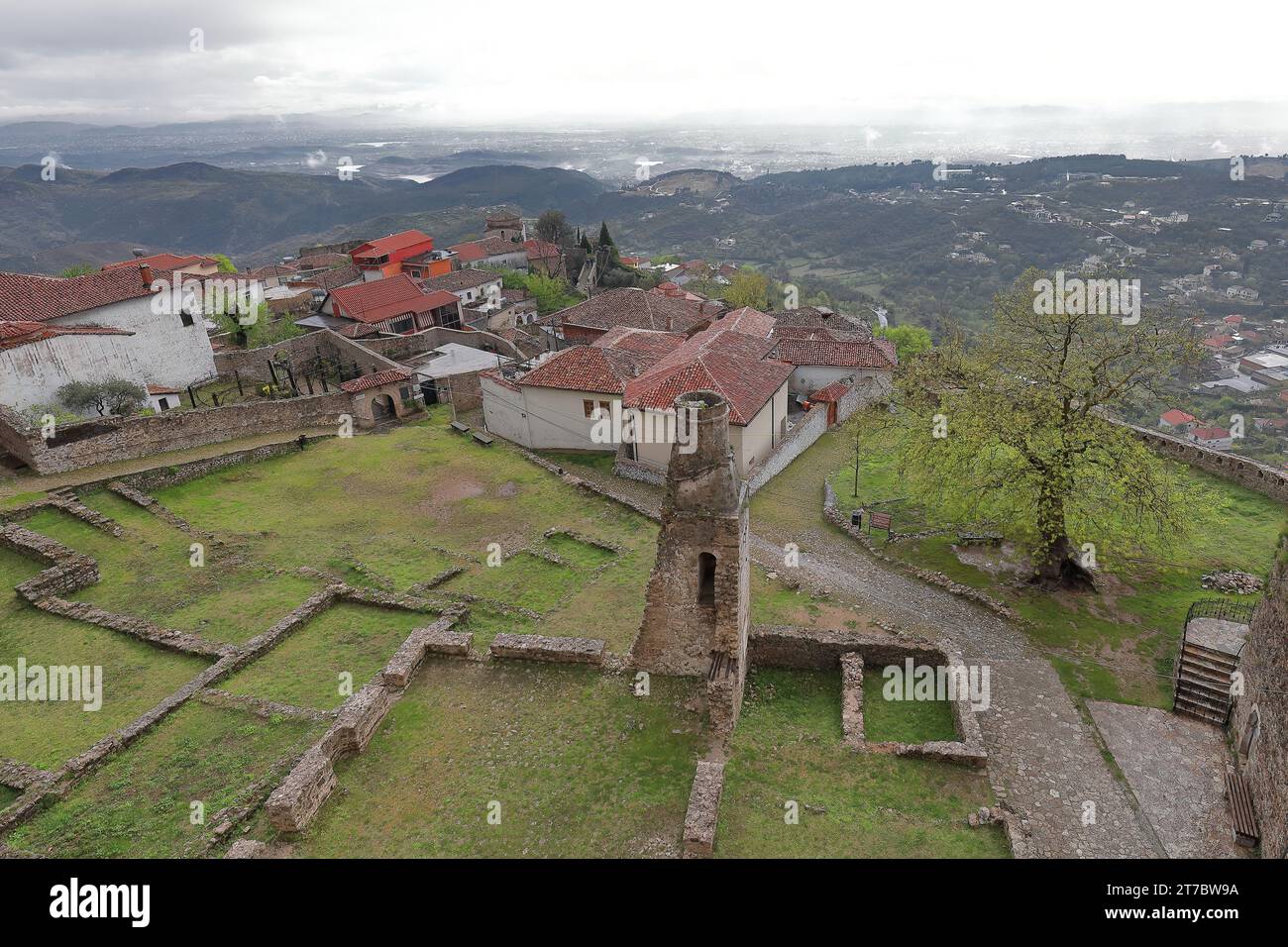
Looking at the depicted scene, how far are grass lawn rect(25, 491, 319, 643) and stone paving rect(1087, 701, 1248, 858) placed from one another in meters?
21.9

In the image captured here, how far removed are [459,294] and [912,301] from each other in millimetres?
89885

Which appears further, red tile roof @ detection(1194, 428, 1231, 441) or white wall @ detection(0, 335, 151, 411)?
red tile roof @ detection(1194, 428, 1231, 441)

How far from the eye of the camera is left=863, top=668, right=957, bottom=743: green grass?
629 inches

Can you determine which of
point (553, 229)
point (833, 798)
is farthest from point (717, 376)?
point (553, 229)

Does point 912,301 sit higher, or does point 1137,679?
point 912,301

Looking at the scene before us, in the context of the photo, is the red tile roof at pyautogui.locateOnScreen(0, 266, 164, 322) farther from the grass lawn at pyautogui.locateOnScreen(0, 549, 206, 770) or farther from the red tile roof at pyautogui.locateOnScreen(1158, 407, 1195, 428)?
the red tile roof at pyautogui.locateOnScreen(1158, 407, 1195, 428)

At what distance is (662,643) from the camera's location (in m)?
16.4

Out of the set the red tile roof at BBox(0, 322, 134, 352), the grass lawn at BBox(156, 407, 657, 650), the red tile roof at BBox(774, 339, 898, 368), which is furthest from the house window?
the red tile roof at BBox(0, 322, 134, 352)

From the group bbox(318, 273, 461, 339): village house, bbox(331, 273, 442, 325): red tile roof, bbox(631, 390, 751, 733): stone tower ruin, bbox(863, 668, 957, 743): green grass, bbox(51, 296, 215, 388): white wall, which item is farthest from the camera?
bbox(331, 273, 442, 325): red tile roof

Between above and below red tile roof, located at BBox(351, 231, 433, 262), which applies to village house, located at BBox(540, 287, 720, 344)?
below

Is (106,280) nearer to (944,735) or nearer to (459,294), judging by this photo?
(459,294)

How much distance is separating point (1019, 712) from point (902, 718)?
118 inches
